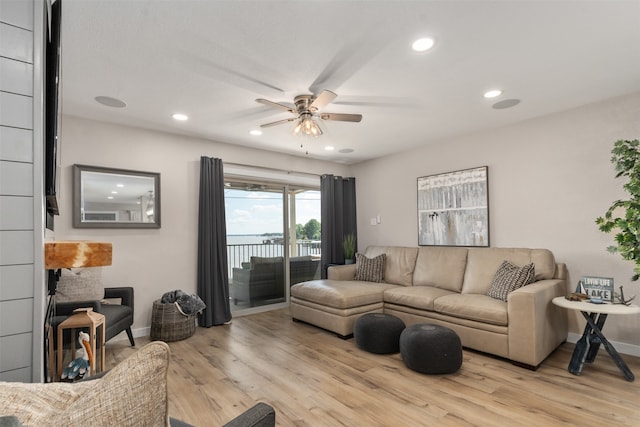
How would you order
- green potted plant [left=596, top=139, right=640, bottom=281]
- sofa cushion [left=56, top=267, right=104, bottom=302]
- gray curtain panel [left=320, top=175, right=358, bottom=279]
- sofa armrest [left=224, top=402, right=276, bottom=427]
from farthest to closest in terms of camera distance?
gray curtain panel [left=320, top=175, right=358, bottom=279] → sofa cushion [left=56, top=267, right=104, bottom=302] → green potted plant [left=596, top=139, right=640, bottom=281] → sofa armrest [left=224, top=402, right=276, bottom=427]

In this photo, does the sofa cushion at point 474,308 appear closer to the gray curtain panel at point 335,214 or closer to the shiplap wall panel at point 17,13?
the gray curtain panel at point 335,214

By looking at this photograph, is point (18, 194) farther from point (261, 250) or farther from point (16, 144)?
point (261, 250)

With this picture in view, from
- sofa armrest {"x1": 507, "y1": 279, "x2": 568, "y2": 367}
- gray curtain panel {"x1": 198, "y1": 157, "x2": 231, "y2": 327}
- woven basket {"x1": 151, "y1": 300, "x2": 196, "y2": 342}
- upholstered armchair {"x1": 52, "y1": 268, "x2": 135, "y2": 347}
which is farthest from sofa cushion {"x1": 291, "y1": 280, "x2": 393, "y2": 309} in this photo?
upholstered armchair {"x1": 52, "y1": 268, "x2": 135, "y2": 347}

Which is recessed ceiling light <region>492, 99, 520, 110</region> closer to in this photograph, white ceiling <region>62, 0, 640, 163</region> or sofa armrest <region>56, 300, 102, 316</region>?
white ceiling <region>62, 0, 640, 163</region>

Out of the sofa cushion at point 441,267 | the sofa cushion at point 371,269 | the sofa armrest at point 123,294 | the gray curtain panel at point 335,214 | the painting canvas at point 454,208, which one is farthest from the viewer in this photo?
the gray curtain panel at point 335,214

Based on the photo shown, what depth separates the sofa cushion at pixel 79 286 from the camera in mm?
2951

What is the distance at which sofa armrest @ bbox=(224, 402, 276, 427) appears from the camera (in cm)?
96

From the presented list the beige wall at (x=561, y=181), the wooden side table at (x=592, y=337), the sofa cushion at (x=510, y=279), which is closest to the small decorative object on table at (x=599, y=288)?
the wooden side table at (x=592, y=337)

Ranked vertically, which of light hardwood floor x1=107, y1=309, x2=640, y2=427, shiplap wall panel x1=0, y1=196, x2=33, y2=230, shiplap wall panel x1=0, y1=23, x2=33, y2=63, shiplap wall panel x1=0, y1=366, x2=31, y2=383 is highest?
shiplap wall panel x1=0, y1=23, x2=33, y2=63

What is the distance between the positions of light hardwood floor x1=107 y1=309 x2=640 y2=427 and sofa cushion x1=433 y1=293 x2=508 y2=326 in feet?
1.23

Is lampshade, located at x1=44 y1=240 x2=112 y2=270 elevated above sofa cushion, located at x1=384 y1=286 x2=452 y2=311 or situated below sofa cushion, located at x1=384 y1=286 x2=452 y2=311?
above

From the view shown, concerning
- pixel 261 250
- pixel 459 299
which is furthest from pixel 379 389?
pixel 261 250

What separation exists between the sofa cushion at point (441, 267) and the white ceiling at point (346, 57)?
169cm

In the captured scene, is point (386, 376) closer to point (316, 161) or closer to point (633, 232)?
point (633, 232)
